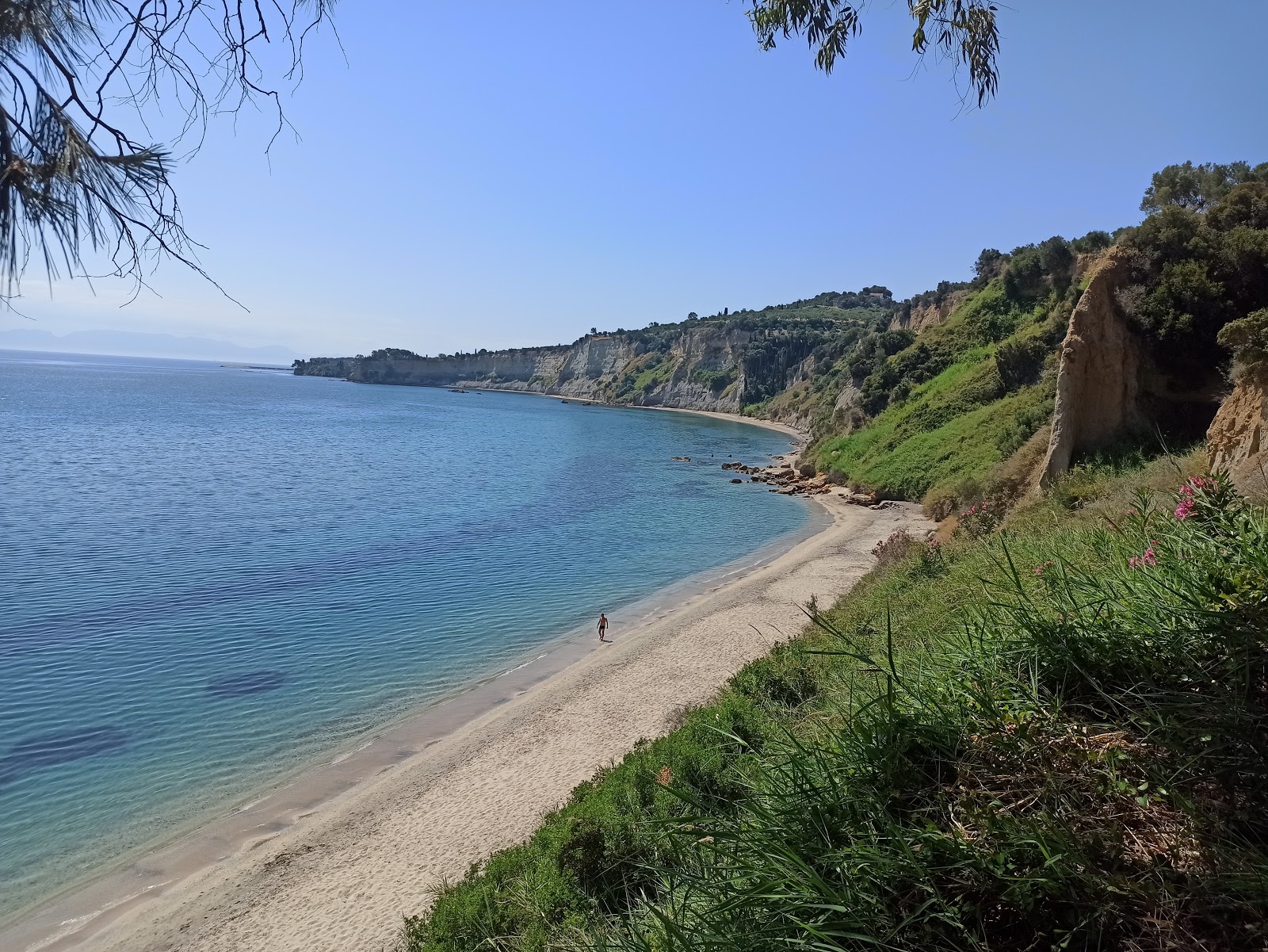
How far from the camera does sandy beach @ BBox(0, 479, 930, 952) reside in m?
10.6

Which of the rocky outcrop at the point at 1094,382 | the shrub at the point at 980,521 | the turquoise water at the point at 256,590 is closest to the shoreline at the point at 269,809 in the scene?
the turquoise water at the point at 256,590

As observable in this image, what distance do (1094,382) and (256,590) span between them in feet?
91.4

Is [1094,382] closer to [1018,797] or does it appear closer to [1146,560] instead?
[1146,560]

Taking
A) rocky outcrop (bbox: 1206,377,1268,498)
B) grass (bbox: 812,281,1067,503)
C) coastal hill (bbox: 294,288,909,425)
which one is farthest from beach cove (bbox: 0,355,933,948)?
coastal hill (bbox: 294,288,909,425)

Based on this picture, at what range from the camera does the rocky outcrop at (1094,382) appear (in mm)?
18766

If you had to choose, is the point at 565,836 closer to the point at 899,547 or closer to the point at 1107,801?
the point at 1107,801

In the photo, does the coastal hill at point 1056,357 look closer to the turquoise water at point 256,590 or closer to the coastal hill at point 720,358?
the turquoise water at point 256,590

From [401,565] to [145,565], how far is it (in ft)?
32.1

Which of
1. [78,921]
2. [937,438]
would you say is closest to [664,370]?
[937,438]

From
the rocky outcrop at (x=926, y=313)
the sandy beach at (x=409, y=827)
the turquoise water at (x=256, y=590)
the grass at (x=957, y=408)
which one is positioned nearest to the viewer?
the sandy beach at (x=409, y=827)

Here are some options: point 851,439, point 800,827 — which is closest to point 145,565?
point 800,827

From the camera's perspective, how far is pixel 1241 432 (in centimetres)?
1253

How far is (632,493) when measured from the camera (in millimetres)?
51156

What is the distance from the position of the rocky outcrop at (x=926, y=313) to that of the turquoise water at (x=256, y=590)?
2683 centimetres
